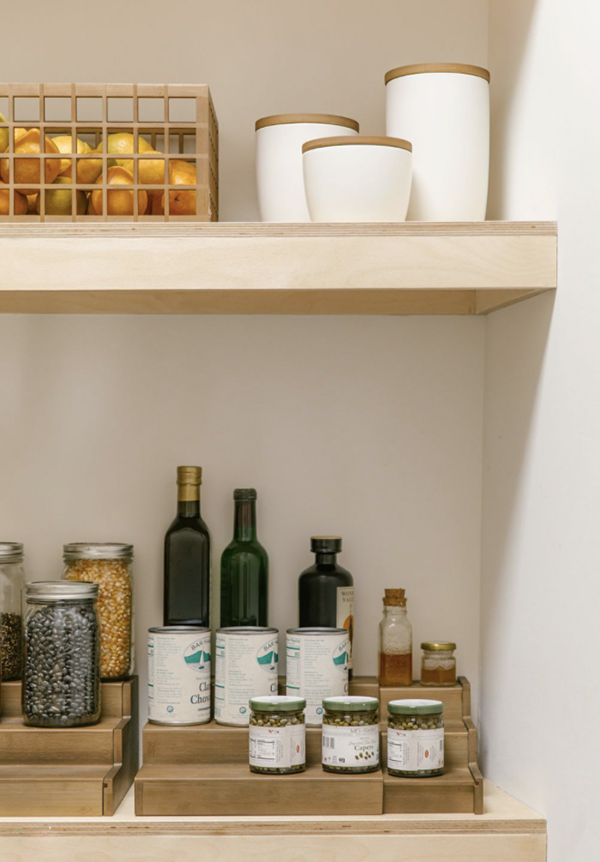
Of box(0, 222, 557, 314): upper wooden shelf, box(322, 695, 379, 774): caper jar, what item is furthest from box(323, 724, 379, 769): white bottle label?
box(0, 222, 557, 314): upper wooden shelf

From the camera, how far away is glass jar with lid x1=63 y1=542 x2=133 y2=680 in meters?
1.37

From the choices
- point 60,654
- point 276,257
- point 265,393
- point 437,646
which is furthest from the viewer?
point 265,393

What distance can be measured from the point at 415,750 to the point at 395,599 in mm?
227

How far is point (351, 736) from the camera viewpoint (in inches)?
47.9

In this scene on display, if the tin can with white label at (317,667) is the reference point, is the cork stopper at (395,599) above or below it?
above

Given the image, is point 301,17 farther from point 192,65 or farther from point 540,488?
point 540,488

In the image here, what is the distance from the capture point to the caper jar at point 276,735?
1.20 metres

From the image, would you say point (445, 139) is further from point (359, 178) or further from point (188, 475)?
point (188, 475)

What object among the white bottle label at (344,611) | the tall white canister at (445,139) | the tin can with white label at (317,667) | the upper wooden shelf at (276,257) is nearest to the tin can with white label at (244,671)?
the tin can with white label at (317,667)

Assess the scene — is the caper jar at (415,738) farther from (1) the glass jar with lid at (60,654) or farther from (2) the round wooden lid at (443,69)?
(2) the round wooden lid at (443,69)

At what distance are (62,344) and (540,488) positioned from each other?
71 cm

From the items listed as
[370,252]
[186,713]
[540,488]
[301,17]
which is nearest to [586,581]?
[540,488]

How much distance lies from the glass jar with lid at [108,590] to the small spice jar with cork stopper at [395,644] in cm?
35

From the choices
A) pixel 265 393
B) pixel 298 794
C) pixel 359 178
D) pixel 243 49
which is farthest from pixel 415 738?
pixel 243 49
